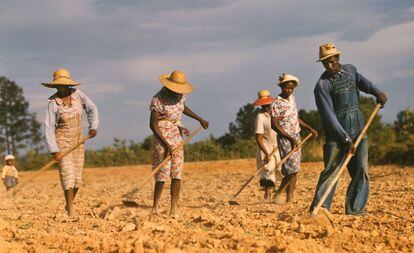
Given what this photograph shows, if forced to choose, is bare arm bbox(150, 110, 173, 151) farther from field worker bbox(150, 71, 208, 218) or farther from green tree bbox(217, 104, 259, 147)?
green tree bbox(217, 104, 259, 147)

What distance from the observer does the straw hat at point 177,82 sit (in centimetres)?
785

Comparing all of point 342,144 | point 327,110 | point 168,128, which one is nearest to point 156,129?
Result: point 168,128


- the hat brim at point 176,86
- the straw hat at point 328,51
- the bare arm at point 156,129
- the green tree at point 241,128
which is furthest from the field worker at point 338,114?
the green tree at point 241,128

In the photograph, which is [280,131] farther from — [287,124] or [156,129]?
[156,129]

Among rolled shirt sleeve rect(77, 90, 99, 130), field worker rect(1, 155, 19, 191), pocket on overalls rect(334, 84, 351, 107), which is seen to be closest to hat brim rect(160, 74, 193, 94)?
rolled shirt sleeve rect(77, 90, 99, 130)

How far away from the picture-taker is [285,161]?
896cm

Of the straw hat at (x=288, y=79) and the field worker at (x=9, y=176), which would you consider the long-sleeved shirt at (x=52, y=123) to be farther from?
the field worker at (x=9, y=176)

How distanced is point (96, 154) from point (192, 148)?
15.1ft

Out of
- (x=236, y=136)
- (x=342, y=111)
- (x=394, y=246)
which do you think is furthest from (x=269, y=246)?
(x=236, y=136)

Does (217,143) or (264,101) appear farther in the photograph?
(217,143)

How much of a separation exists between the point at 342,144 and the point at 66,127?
3262 mm

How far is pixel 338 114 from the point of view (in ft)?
22.4

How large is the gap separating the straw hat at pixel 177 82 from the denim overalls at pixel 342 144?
189 centimetres

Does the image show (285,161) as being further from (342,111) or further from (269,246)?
(269,246)
